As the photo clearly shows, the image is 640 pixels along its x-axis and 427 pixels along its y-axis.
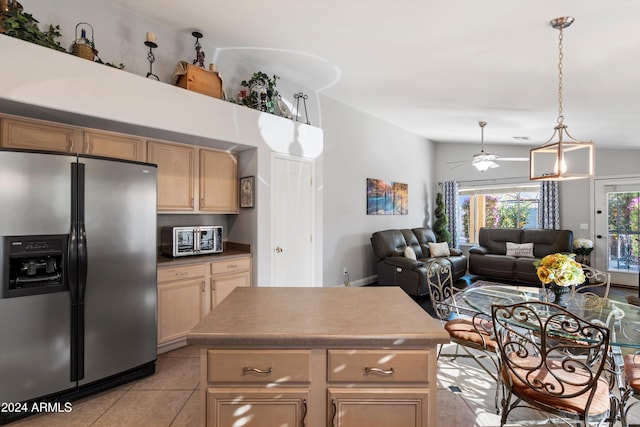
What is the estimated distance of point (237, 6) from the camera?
2623 mm

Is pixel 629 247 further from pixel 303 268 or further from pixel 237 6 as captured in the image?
pixel 237 6

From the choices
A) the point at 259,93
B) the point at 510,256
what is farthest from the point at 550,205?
the point at 259,93

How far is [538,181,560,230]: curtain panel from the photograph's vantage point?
21.0 ft

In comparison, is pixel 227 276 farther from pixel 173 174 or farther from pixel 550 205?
pixel 550 205

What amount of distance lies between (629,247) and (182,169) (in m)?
7.66

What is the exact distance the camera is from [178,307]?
296 centimetres

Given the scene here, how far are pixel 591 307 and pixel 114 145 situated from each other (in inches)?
161

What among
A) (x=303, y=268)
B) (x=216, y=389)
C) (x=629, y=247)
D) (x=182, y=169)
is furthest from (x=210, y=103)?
(x=629, y=247)

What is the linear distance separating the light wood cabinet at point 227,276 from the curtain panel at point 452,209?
229 inches

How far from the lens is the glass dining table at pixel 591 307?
71.4 inches

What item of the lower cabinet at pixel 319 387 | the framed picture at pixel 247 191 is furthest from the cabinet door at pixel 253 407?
the framed picture at pixel 247 191

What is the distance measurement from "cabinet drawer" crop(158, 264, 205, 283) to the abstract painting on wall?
138 inches

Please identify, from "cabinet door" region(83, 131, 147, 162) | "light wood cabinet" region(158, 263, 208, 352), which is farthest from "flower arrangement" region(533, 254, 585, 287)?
"cabinet door" region(83, 131, 147, 162)

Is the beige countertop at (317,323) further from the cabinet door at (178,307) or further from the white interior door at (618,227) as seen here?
the white interior door at (618,227)
